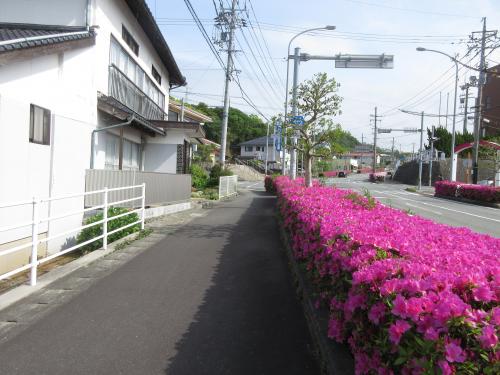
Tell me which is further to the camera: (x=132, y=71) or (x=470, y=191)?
(x=470, y=191)

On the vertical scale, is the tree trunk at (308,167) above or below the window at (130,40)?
below

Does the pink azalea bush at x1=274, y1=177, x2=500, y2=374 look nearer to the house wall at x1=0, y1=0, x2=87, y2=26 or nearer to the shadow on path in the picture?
the shadow on path

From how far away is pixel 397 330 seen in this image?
2246 mm

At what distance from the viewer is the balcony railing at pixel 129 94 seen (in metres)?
14.1

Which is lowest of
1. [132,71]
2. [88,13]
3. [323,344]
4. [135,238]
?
[135,238]

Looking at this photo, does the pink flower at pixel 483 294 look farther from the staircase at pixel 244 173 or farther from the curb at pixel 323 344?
the staircase at pixel 244 173

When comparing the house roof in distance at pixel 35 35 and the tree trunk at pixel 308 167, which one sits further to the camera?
the tree trunk at pixel 308 167

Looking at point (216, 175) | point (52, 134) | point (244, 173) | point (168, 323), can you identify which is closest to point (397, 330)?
point (168, 323)

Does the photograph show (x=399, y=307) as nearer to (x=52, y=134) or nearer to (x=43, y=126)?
(x=43, y=126)

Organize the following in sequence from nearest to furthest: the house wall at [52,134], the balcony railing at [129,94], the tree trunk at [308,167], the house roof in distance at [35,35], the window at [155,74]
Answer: the house roof in distance at [35,35] → the house wall at [52,134] → the balcony railing at [129,94] → the tree trunk at [308,167] → the window at [155,74]

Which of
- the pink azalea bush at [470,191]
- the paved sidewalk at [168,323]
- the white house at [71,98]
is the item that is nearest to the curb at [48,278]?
the paved sidewalk at [168,323]

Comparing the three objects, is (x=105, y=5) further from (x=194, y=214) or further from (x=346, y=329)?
(x=346, y=329)

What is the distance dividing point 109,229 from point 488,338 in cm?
835

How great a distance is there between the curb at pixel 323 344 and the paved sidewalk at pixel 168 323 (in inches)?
5.6
